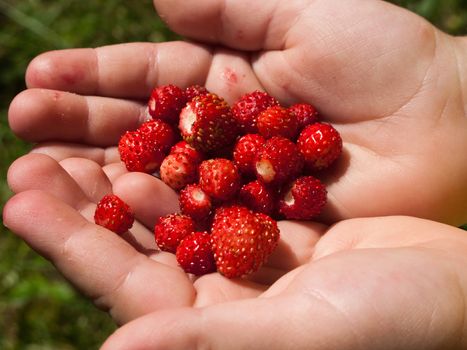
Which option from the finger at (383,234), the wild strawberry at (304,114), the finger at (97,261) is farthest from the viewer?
the wild strawberry at (304,114)

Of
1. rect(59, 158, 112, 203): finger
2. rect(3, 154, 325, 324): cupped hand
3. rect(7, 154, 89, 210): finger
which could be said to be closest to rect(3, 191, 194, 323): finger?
rect(3, 154, 325, 324): cupped hand

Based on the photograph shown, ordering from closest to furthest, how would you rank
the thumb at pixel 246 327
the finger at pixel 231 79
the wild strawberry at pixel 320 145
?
the thumb at pixel 246 327, the wild strawberry at pixel 320 145, the finger at pixel 231 79

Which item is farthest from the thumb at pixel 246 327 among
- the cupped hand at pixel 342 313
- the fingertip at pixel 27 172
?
the fingertip at pixel 27 172

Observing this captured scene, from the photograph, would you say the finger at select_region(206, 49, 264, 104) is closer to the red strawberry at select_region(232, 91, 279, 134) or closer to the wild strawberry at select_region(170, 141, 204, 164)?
the red strawberry at select_region(232, 91, 279, 134)

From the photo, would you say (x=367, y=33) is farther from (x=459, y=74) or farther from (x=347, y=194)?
(x=347, y=194)

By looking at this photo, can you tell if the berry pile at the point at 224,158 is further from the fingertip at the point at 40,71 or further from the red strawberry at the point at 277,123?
the fingertip at the point at 40,71

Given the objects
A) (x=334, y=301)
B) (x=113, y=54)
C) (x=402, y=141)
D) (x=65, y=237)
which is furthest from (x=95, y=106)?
(x=334, y=301)

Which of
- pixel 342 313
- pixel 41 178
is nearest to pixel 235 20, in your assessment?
pixel 41 178
